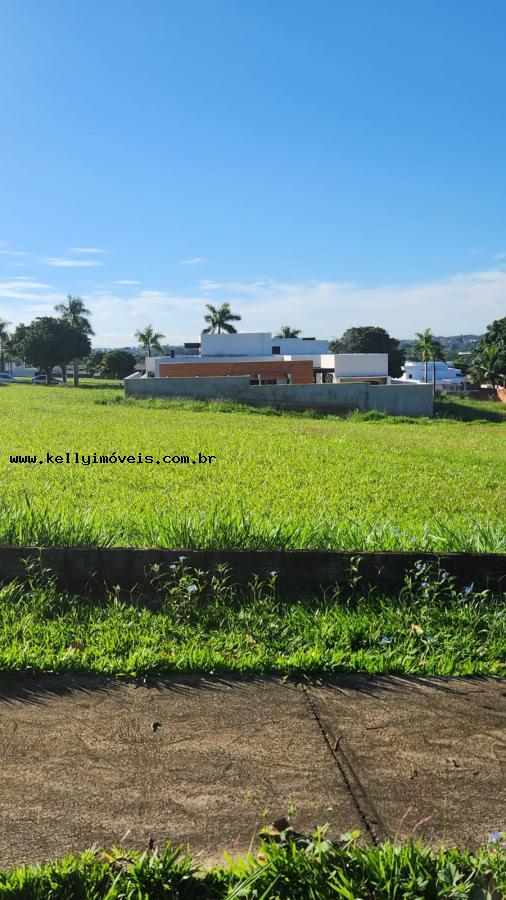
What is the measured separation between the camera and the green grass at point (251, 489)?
5375mm

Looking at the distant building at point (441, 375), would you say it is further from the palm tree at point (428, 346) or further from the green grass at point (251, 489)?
the green grass at point (251, 489)

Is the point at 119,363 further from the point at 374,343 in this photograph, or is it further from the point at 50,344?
the point at 374,343

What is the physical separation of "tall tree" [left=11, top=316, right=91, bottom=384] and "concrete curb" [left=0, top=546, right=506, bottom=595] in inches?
2668

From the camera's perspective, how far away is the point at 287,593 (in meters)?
4.73

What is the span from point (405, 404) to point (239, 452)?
79.2 ft

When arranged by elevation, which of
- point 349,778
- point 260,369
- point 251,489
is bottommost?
point 349,778

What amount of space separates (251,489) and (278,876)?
7.48m

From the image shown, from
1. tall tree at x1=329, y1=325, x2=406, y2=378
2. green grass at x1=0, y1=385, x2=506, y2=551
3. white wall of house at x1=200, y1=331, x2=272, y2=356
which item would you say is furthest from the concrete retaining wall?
tall tree at x1=329, y1=325, x2=406, y2=378

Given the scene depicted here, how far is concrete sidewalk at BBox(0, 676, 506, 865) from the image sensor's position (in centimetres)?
249

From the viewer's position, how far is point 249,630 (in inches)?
168

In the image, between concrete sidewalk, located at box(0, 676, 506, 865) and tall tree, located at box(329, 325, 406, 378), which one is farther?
tall tree, located at box(329, 325, 406, 378)

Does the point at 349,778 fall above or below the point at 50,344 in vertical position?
below

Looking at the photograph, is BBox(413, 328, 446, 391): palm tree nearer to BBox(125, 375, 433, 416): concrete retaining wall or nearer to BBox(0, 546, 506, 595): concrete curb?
BBox(125, 375, 433, 416): concrete retaining wall

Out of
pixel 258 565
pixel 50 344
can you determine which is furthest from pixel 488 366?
pixel 258 565
